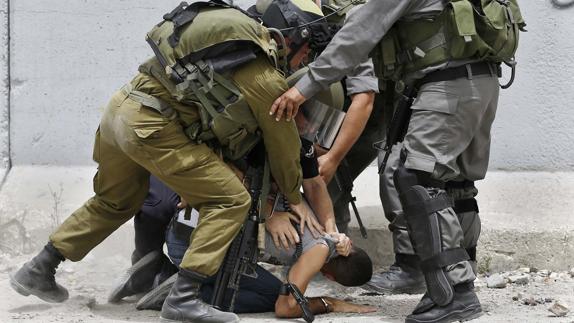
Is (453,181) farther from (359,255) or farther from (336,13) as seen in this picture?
(336,13)

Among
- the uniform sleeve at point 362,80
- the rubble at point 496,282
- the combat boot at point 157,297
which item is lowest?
the rubble at point 496,282

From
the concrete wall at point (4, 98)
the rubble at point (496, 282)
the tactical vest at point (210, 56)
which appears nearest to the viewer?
the tactical vest at point (210, 56)

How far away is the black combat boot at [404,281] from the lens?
15.9 feet

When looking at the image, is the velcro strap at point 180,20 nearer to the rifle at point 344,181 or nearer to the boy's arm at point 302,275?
the boy's arm at point 302,275

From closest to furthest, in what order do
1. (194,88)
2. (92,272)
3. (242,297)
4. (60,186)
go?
(194,88) < (242,297) < (92,272) < (60,186)

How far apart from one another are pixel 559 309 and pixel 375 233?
47.7 inches

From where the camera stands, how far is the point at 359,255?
4.57 metres

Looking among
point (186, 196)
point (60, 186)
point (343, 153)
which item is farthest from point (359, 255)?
point (60, 186)

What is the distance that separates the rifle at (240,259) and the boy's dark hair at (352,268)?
1.40ft

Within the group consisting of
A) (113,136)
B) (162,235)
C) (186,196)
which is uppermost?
(113,136)

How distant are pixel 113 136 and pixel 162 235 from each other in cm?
73

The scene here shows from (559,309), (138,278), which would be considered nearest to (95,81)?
(138,278)

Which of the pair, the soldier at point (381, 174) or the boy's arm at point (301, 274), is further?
the soldier at point (381, 174)

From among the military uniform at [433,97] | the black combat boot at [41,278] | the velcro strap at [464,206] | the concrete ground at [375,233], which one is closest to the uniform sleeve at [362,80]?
the military uniform at [433,97]
